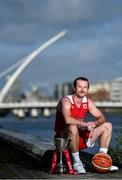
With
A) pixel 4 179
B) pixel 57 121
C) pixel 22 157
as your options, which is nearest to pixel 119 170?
pixel 57 121

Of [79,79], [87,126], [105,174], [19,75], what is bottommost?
[105,174]

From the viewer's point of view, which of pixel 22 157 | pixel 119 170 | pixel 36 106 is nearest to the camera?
pixel 119 170

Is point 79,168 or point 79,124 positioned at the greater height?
point 79,124

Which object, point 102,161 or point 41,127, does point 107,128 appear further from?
point 41,127

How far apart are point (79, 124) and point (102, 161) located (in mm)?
690

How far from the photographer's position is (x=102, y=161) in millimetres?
10195

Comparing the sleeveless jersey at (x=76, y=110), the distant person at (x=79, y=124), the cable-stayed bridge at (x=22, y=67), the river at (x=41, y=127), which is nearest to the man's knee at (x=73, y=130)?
the distant person at (x=79, y=124)

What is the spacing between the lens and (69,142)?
10.1 metres

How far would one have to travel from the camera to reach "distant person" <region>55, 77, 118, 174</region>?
1011 centimetres

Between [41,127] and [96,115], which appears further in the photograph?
[41,127]

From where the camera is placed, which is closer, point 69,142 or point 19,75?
point 69,142

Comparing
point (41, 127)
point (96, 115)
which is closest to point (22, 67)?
point (41, 127)

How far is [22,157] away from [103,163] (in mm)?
4611

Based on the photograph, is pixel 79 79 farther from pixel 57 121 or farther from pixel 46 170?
pixel 46 170
